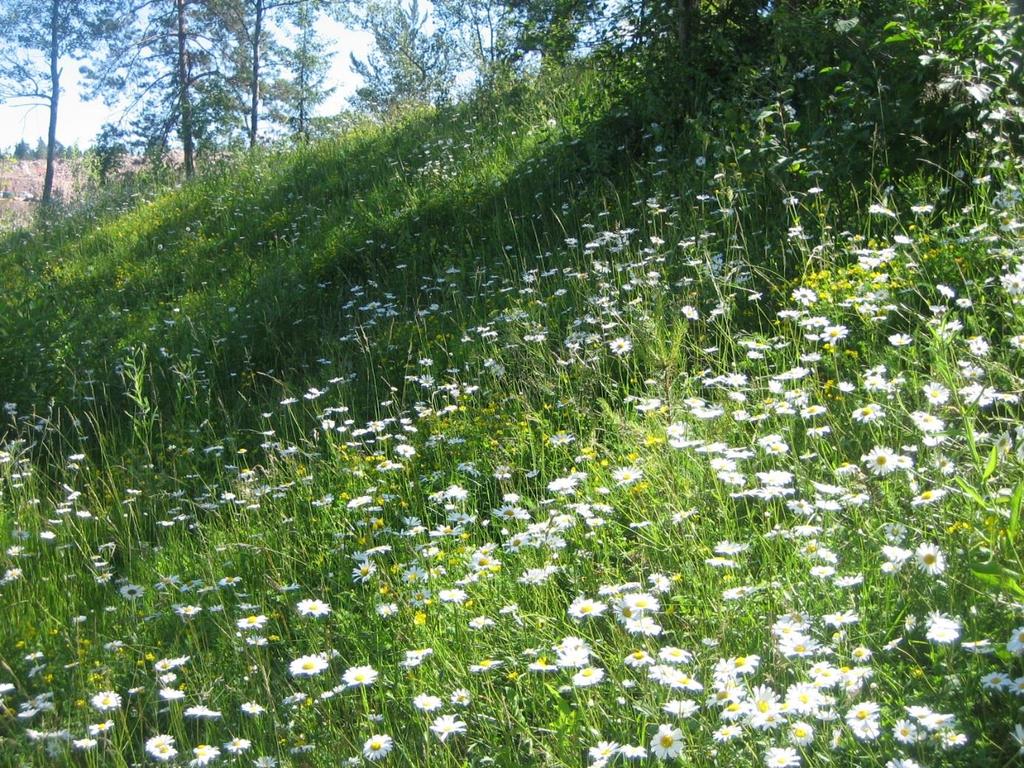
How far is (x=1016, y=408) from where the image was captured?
3307mm

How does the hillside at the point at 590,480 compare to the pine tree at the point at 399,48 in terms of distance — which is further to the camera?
the pine tree at the point at 399,48

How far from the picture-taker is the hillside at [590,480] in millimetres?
2393

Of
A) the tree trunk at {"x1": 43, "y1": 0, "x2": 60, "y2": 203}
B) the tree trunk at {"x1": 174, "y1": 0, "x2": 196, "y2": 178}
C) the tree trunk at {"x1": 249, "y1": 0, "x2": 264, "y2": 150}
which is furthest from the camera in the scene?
the tree trunk at {"x1": 43, "y1": 0, "x2": 60, "y2": 203}

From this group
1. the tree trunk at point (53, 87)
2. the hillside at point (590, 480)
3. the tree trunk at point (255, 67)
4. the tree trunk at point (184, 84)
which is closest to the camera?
the hillside at point (590, 480)

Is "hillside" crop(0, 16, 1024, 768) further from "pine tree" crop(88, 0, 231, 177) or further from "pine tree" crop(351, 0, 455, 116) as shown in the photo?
"pine tree" crop(351, 0, 455, 116)

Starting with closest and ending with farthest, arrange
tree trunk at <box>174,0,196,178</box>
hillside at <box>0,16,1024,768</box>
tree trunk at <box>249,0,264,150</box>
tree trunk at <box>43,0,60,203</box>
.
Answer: hillside at <box>0,16,1024,768</box> → tree trunk at <box>174,0,196,178</box> → tree trunk at <box>249,0,264,150</box> → tree trunk at <box>43,0,60,203</box>

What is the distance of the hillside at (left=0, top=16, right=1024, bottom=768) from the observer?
239 centimetres

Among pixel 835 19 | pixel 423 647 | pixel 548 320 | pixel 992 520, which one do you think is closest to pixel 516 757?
pixel 423 647

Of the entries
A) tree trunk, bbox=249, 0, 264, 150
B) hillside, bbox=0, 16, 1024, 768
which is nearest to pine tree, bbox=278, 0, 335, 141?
tree trunk, bbox=249, 0, 264, 150

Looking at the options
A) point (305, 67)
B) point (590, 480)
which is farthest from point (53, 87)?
point (590, 480)

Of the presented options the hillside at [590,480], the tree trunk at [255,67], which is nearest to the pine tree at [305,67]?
the tree trunk at [255,67]

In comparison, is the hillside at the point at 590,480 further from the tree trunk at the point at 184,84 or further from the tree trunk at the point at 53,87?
the tree trunk at the point at 53,87

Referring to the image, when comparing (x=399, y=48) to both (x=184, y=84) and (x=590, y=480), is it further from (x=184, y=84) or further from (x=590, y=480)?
(x=590, y=480)

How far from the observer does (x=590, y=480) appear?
144 inches
